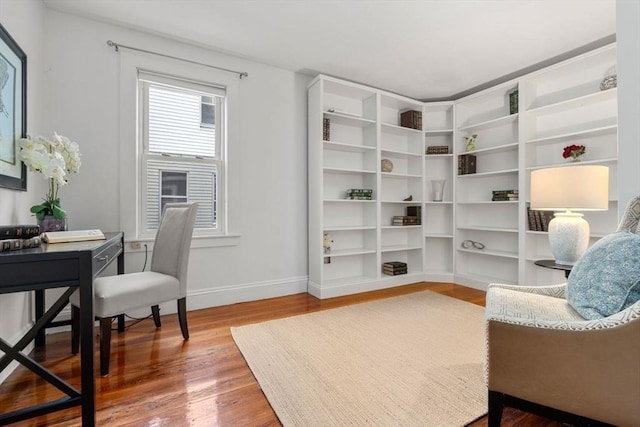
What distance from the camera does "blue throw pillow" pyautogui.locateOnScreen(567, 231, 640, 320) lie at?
1.13m

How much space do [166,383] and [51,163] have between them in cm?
145

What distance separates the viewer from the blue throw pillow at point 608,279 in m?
1.13

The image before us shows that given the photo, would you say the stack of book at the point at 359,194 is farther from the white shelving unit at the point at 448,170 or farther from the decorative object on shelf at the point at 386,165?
the decorative object on shelf at the point at 386,165

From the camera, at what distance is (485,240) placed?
393cm

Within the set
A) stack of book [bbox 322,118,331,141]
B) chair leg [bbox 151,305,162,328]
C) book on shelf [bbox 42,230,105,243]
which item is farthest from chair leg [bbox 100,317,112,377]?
stack of book [bbox 322,118,331,141]

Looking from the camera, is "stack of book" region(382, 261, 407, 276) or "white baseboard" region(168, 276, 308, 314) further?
"stack of book" region(382, 261, 407, 276)

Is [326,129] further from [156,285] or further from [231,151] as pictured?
[156,285]

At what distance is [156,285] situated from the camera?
2008mm

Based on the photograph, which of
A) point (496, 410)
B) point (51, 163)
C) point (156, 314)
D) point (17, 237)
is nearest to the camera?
point (496, 410)

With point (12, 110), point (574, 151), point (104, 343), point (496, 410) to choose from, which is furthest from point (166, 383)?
point (574, 151)

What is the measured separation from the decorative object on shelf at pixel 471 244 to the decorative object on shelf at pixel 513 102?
165 centimetres

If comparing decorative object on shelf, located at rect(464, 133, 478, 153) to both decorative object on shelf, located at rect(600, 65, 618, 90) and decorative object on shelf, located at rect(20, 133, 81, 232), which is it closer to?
decorative object on shelf, located at rect(600, 65, 618, 90)

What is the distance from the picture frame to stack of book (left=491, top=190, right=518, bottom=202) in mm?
4288

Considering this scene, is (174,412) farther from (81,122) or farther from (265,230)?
(81,122)
